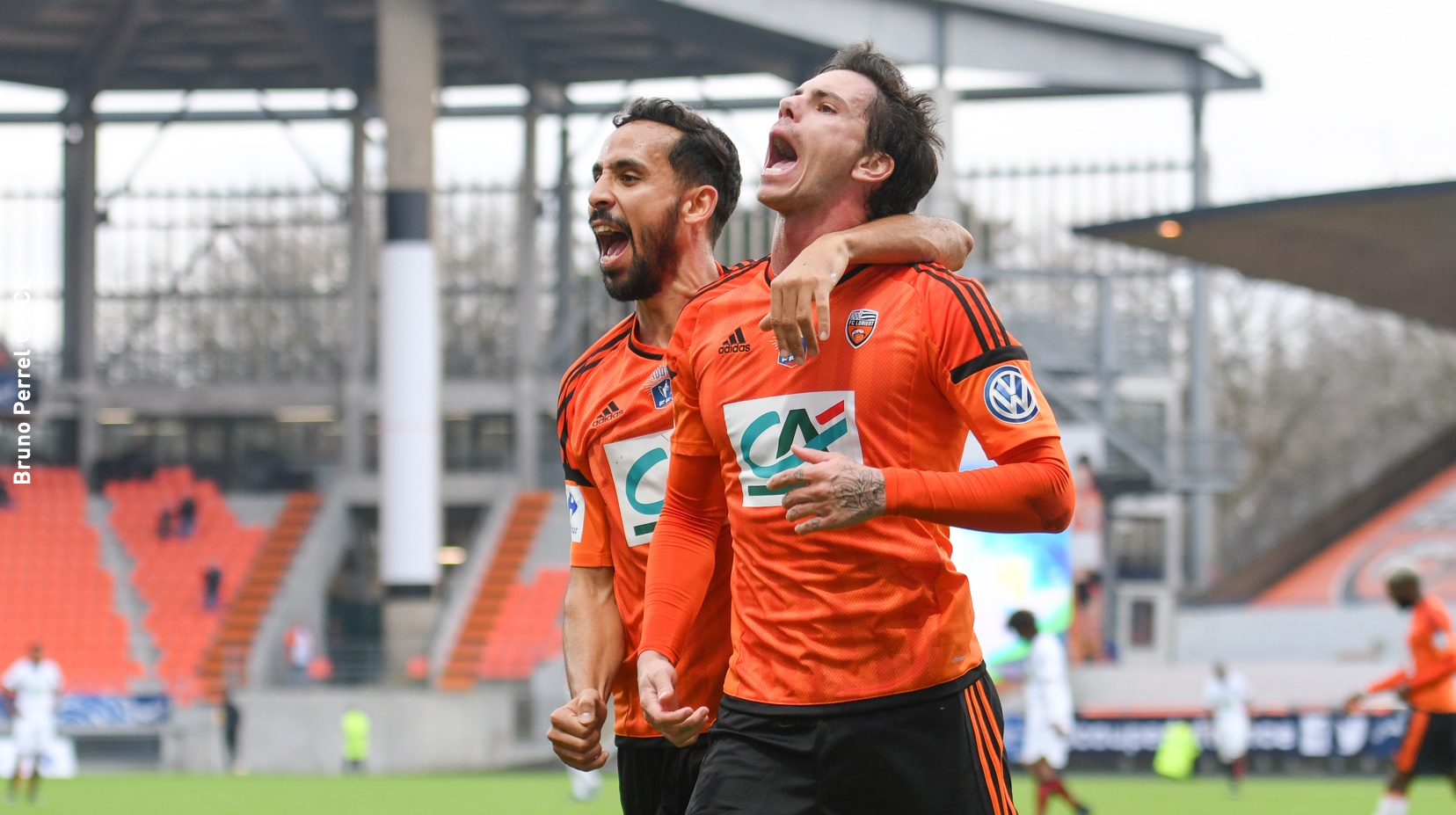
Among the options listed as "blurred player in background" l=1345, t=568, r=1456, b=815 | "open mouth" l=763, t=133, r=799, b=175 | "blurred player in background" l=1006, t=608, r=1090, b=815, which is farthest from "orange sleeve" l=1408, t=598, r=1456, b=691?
"open mouth" l=763, t=133, r=799, b=175

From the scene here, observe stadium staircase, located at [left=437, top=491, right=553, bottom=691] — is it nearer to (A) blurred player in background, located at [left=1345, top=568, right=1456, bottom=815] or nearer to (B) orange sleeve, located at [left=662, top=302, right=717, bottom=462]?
(A) blurred player in background, located at [left=1345, top=568, right=1456, bottom=815]

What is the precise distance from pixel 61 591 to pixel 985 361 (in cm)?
3238

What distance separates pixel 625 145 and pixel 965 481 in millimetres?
1787

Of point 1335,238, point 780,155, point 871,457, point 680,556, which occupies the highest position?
point 1335,238

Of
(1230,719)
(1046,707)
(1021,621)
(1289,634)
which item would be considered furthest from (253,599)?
(1021,621)

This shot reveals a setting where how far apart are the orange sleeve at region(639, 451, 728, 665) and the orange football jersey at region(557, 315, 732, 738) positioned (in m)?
0.51

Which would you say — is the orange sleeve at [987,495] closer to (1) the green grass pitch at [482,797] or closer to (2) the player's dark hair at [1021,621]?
(2) the player's dark hair at [1021,621]

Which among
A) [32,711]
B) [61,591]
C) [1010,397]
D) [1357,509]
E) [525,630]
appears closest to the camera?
[1010,397]

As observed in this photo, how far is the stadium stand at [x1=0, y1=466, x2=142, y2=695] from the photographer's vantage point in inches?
1240

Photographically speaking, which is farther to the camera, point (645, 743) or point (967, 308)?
point (645, 743)

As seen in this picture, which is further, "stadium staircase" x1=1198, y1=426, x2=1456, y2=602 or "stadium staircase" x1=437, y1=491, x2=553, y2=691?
"stadium staircase" x1=437, y1=491, x2=553, y2=691

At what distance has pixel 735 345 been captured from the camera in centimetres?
400

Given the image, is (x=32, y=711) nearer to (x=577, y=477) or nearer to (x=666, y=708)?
(x=577, y=477)

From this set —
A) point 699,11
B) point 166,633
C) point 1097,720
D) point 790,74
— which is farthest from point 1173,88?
point 166,633
